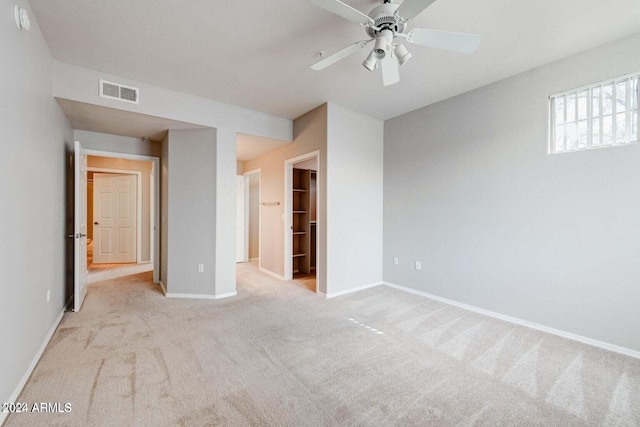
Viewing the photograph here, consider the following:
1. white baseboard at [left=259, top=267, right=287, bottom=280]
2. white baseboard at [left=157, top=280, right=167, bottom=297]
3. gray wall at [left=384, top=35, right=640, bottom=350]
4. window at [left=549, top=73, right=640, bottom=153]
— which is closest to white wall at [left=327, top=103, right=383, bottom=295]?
gray wall at [left=384, top=35, right=640, bottom=350]

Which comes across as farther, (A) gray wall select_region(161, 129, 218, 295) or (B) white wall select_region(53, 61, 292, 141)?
(A) gray wall select_region(161, 129, 218, 295)

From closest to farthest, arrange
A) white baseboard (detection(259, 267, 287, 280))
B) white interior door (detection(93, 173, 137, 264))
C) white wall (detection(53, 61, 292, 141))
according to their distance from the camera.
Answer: white wall (detection(53, 61, 292, 141)), white baseboard (detection(259, 267, 287, 280)), white interior door (detection(93, 173, 137, 264))

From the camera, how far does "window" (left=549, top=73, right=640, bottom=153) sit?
234 centimetres

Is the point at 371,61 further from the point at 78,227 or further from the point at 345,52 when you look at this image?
the point at 78,227

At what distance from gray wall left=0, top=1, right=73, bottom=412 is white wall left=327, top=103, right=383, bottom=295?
9.40 feet

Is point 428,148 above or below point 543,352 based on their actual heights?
above

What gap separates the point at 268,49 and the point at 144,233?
5.35 meters

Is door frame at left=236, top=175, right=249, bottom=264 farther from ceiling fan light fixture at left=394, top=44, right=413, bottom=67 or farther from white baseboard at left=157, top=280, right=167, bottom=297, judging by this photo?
ceiling fan light fixture at left=394, top=44, right=413, bottom=67

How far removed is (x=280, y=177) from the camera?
472 cm

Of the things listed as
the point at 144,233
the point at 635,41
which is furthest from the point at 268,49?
the point at 144,233

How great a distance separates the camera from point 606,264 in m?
2.40

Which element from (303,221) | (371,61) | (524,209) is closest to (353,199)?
(303,221)

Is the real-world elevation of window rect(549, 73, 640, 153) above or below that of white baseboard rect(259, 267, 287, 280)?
above

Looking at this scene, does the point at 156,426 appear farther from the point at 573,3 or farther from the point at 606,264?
the point at 573,3
